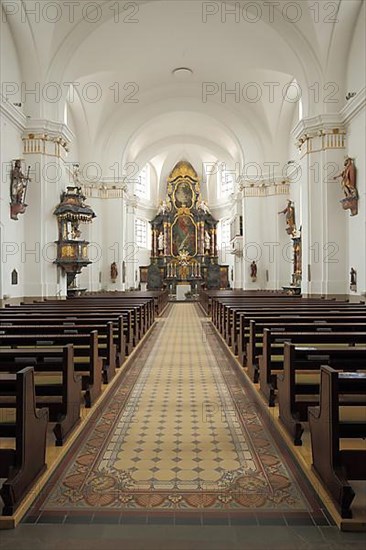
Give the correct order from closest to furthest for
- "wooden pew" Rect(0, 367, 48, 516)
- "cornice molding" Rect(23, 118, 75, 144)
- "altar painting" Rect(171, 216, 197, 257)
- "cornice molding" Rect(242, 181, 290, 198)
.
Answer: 1. "wooden pew" Rect(0, 367, 48, 516)
2. "cornice molding" Rect(23, 118, 75, 144)
3. "cornice molding" Rect(242, 181, 290, 198)
4. "altar painting" Rect(171, 216, 197, 257)

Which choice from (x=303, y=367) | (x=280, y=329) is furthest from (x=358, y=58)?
(x=303, y=367)

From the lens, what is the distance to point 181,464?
3.31m

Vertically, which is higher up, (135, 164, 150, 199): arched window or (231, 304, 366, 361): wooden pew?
(135, 164, 150, 199): arched window

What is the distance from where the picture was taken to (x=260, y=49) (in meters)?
14.7

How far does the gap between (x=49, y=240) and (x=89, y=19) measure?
19.9 ft

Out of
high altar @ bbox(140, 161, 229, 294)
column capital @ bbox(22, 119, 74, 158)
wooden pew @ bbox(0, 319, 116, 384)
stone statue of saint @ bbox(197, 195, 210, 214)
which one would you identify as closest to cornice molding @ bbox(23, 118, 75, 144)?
column capital @ bbox(22, 119, 74, 158)

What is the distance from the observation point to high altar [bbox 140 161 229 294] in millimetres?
30219

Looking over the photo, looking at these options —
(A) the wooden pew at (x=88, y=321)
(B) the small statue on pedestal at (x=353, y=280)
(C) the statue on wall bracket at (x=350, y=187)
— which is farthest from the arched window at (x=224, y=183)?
(A) the wooden pew at (x=88, y=321)

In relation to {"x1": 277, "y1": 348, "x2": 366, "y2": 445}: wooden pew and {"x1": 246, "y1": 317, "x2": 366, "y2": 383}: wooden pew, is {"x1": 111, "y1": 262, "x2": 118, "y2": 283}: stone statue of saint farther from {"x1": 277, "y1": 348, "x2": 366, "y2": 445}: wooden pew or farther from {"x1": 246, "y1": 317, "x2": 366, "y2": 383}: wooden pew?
{"x1": 277, "y1": 348, "x2": 366, "y2": 445}: wooden pew

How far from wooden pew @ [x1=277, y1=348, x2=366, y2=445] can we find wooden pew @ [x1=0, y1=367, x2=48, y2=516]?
192cm

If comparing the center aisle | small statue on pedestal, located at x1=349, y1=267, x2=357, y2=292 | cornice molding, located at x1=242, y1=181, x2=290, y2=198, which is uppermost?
cornice molding, located at x1=242, y1=181, x2=290, y2=198

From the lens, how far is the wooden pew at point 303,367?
12.4 ft

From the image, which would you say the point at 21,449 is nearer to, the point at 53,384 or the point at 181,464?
the point at 181,464

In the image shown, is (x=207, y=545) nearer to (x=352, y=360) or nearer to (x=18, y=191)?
(x=352, y=360)
